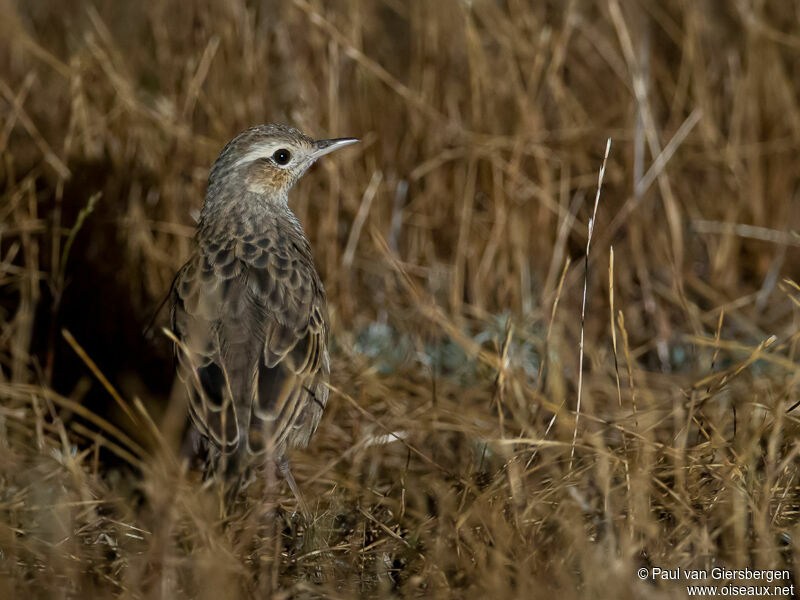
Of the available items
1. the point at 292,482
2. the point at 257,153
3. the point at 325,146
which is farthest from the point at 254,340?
the point at 325,146

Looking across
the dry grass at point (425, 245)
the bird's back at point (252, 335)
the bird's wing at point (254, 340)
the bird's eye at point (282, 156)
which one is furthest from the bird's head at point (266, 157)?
the dry grass at point (425, 245)

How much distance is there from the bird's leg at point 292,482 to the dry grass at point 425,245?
92 mm

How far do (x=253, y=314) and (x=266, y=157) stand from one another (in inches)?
33.2

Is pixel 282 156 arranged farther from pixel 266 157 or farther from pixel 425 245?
pixel 425 245

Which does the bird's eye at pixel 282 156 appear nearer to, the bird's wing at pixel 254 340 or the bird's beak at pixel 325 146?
the bird's beak at pixel 325 146

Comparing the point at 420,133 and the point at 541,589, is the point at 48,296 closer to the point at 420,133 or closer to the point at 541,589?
the point at 420,133

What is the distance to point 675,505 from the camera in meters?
3.60

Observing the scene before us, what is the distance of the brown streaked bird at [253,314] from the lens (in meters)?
3.96

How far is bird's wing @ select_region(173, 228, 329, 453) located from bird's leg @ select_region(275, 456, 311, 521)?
123 millimetres

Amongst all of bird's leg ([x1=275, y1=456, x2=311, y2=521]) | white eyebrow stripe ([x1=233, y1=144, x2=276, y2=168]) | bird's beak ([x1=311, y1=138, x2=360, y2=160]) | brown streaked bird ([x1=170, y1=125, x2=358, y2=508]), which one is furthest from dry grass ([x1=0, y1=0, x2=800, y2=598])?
white eyebrow stripe ([x1=233, y1=144, x2=276, y2=168])

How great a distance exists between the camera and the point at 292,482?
168 inches

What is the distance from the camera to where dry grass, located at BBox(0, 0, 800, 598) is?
4.10 metres

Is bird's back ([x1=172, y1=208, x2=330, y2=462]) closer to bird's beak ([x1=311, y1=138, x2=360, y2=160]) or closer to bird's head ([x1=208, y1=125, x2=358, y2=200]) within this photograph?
bird's head ([x1=208, y1=125, x2=358, y2=200])

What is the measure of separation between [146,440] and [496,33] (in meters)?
3.14
